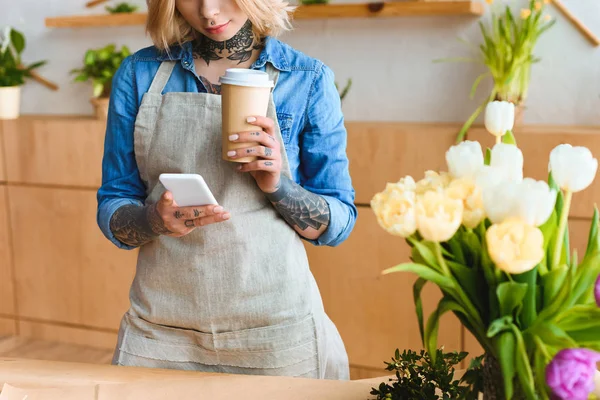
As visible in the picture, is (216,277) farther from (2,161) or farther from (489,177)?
(2,161)

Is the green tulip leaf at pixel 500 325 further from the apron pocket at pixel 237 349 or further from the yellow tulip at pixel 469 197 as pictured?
the apron pocket at pixel 237 349

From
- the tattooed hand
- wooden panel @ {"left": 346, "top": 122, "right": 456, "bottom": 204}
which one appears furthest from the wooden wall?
the tattooed hand

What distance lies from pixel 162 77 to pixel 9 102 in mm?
2271

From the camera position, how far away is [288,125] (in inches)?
60.2

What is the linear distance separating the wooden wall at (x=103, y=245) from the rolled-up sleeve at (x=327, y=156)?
3.75 ft

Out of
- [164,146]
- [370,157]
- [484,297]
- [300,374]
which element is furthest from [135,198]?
[370,157]

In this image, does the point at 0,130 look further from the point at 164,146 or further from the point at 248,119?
the point at 248,119

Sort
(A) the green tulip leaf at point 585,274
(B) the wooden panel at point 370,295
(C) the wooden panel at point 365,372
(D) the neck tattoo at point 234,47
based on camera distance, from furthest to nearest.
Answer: (C) the wooden panel at point 365,372, (B) the wooden panel at point 370,295, (D) the neck tattoo at point 234,47, (A) the green tulip leaf at point 585,274

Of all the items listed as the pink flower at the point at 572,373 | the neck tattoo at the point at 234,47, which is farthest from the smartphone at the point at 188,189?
the pink flower at the point at 572,373

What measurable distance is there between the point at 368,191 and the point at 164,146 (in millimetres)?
1372

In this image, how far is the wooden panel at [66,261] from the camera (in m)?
3.31

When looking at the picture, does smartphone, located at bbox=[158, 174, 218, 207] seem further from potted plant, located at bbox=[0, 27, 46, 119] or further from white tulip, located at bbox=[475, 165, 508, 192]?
potted plant, located at bbox=[0, 27, 46, 119]

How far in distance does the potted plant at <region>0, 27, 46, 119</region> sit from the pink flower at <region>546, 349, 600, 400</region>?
3.29 metres

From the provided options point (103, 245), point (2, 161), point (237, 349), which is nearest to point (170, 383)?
point (237, 349)
